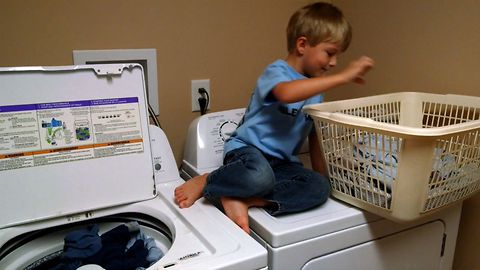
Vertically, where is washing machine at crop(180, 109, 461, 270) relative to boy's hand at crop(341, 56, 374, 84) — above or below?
below

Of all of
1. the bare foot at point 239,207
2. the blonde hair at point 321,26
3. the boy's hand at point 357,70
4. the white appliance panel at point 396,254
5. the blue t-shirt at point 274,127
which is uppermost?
the blonde hair at point 321,26

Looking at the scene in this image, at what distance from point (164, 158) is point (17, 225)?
406 mm

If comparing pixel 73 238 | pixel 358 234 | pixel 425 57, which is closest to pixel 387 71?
pixel 425 57

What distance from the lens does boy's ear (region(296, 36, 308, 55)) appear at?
1.09 m

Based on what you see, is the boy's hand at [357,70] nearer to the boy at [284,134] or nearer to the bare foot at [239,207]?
the boy at [284,134]

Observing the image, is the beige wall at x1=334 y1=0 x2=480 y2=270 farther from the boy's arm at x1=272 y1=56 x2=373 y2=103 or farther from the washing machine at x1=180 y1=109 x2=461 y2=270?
the boy's arm at x1=272 y1=56 x2=373 y2=103

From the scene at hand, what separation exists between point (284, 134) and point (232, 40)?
50 cm

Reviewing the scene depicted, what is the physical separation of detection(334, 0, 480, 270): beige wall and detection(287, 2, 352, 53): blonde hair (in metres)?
0.39

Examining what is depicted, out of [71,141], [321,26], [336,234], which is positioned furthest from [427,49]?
[71,141]

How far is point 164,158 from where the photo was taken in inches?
45.7

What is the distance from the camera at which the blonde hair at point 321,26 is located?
106cm

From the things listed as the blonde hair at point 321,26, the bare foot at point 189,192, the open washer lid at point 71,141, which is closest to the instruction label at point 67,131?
the open washer lid at point 71,141

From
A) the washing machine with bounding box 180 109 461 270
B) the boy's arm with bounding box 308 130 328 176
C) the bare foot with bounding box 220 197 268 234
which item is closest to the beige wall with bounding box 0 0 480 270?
the washing machine with bounding box 180 109 461 270

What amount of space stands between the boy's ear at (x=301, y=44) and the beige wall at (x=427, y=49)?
0.50m
